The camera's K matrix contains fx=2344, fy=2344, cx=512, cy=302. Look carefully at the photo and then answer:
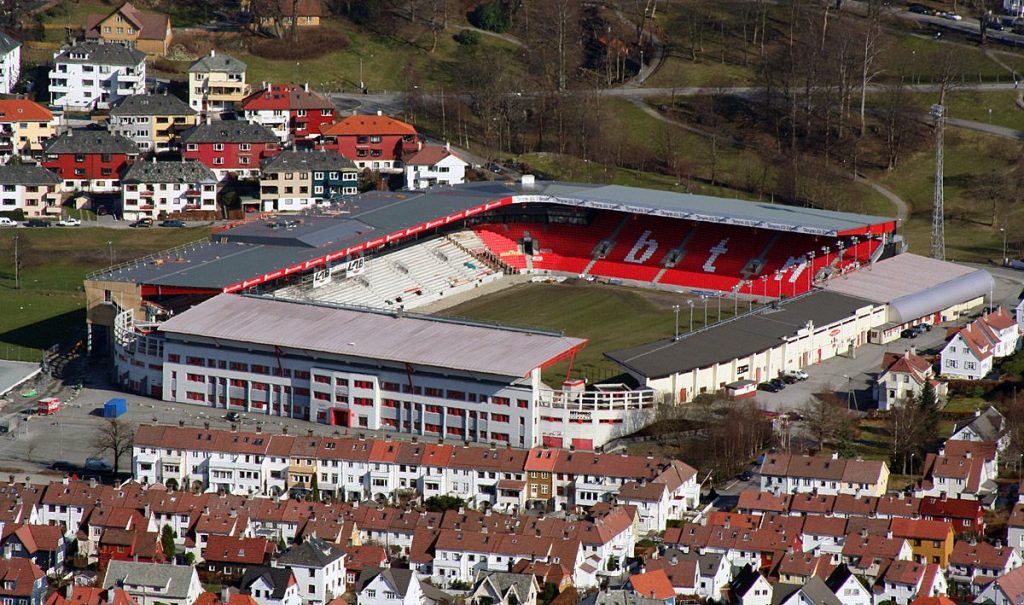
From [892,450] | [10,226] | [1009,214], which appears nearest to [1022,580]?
[892,450]

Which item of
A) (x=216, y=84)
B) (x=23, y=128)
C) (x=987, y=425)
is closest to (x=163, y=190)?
(x=23, y=128)

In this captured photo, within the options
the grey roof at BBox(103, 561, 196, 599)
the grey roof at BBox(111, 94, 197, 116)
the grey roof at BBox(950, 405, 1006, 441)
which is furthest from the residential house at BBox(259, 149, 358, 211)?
the grey roof at BBox(103, 561, 196, 599)

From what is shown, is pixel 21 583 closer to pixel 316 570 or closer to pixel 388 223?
pixel 316 570

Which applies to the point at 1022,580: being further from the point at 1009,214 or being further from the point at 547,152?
the point at 547,152

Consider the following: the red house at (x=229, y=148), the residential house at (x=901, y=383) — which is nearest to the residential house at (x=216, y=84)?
the red house at (x=229, y=148)

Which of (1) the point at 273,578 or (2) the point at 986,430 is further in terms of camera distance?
(2) the point at 986,430

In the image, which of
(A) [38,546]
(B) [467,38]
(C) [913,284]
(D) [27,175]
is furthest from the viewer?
(B) [467,38]
